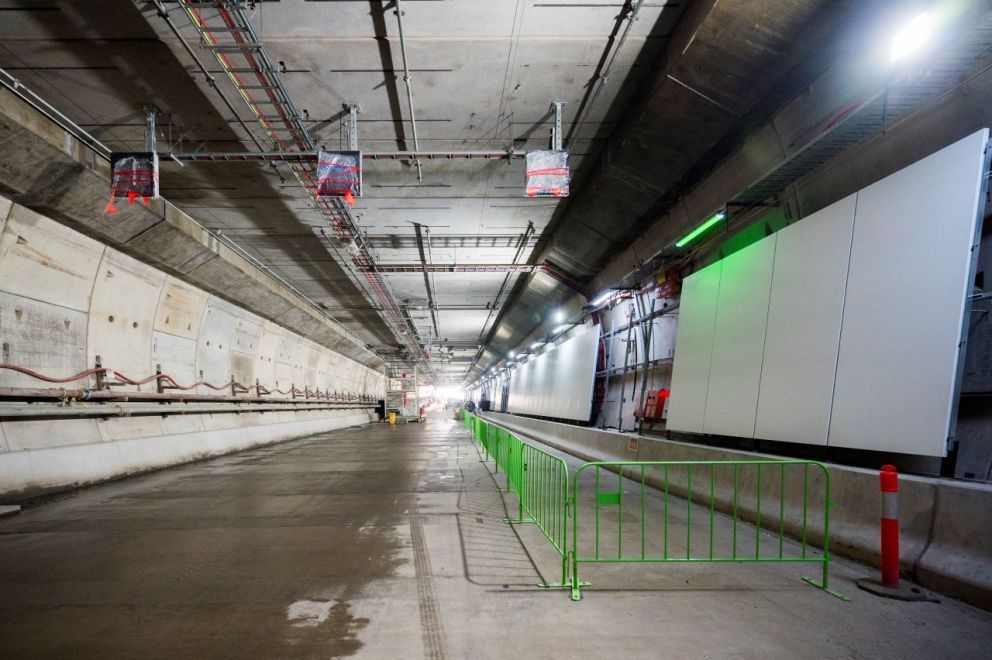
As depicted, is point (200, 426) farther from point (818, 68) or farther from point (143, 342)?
point (818, 68)

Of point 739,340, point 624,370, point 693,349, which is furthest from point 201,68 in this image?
point 624,370

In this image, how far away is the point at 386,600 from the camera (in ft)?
12.2

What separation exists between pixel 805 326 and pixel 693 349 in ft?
9.35

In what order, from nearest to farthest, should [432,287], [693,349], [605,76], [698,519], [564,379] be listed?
[698,519] → [605,76] → [693,349] → [564,379] → [432,287]

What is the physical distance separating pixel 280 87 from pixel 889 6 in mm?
7580

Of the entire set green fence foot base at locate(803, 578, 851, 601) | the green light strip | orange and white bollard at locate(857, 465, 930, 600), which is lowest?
green fence foot base at locate(803, 578, 851, 601)

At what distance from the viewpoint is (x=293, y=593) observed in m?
3.86

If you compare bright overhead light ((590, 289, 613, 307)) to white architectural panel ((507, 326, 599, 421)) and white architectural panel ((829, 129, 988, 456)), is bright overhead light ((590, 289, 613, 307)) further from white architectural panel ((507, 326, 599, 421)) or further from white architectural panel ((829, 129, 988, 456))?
white architectural panel ((829, 129, 988, 456))

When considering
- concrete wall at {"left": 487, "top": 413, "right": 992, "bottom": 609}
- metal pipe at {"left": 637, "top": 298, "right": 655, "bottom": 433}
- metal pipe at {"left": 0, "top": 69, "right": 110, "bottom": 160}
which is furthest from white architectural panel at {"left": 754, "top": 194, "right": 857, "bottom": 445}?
metal pipe at {"left": 0, "top": 69, "right": 110, "bottom": 160}

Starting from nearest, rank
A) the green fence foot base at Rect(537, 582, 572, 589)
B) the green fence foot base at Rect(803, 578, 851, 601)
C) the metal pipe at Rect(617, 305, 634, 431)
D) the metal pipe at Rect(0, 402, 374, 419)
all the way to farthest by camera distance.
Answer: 1. the green fence foot base at Rect(803, 578, 851, 601)
2. the green fence foot base at Rect(537, 582, 572, 589)
3. the metal pipe at Rect(0, 402, 374, 419)
4. the metal pipe at Rect(617, 305, 634, 431)

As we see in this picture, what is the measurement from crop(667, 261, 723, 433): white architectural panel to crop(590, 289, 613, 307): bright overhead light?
3774 mm

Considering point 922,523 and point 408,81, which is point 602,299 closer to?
point 408,81

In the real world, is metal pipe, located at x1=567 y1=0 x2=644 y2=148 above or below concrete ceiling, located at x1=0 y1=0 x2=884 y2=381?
above

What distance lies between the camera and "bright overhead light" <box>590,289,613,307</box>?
13380 mm
